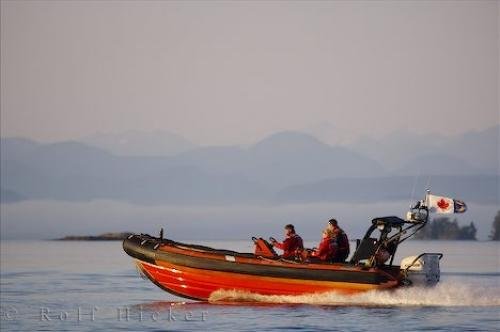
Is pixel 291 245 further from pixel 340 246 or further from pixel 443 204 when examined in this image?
pixel 443 204

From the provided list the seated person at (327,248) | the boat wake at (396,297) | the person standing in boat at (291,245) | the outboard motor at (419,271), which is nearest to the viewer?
the boat wake at (396,297)

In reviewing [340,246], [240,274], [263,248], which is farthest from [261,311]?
[340,246]

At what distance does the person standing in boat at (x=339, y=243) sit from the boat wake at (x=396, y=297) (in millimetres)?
890

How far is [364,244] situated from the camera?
2602 centimetres

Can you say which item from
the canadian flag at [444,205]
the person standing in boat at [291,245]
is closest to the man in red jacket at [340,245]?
the person standing in boat at [291,245]

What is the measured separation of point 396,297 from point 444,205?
242 centimetres

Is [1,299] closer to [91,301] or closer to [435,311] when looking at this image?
[91,301]

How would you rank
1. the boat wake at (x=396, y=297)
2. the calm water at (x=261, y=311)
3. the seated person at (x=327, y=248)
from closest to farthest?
the calm water at (x=261, y=311), the boat wake at (x=396, y=297), the seated person at (x=327, y=248)

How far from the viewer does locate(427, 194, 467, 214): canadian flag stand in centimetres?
2588

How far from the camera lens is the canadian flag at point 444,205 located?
25875 mm

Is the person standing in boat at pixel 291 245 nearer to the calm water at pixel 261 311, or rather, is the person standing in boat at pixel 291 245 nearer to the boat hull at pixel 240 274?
the boat hull at pixel 240 274

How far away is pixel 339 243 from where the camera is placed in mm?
26062

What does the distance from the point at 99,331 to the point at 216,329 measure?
236 centimetres

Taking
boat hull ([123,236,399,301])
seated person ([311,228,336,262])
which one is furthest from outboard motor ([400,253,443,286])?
seated person ([311,228,336,262])
